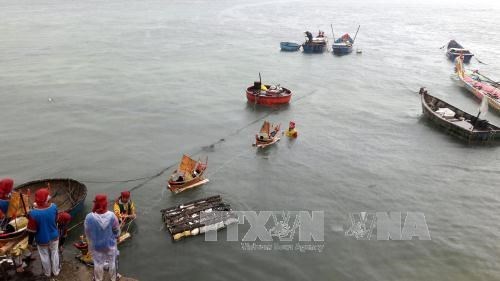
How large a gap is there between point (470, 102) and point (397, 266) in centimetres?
3014

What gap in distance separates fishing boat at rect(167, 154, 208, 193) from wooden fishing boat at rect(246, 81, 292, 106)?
15016mm

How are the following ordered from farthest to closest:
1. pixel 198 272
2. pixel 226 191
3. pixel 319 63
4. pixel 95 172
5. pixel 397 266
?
pixel 319 63 < pixel 95 172 < pixel 226 191 < pixel 397 266 < pixel 198 272

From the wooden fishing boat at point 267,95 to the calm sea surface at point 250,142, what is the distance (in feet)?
3.28

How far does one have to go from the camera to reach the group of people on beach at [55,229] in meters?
9.45

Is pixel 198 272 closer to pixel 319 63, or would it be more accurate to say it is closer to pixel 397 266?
pixel 397 266

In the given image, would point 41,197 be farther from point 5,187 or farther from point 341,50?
point 341,50

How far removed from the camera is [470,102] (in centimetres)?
3988

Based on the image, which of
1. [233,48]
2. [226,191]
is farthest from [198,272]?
[233,48]

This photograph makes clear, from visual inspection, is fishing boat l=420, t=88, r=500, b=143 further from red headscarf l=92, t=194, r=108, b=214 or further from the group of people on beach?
red headscarf l=92, t=194, r=108, b=214

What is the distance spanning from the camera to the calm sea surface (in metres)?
16.5

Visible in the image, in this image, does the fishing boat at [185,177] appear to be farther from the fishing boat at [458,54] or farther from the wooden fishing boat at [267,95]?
the fishing boat at [458,54]

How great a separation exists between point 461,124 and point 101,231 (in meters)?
29.1

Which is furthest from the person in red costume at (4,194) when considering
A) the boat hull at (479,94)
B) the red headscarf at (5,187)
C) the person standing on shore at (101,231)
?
the boat hull at (479,94)

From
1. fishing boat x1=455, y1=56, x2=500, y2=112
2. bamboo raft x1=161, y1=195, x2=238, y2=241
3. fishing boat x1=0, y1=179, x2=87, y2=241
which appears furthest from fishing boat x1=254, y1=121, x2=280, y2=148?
fishing boat x1=455, y1=56, x2=500, y2=112
